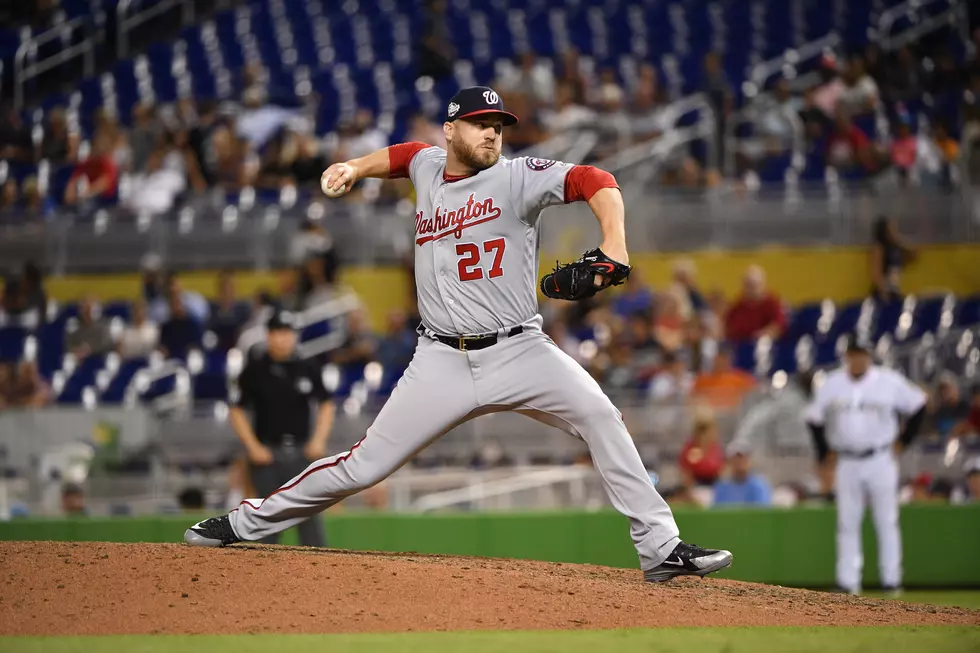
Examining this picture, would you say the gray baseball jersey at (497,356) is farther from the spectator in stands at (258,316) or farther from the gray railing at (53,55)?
the gray railing at (53,55)

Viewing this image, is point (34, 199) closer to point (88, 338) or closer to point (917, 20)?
point (88, 338)

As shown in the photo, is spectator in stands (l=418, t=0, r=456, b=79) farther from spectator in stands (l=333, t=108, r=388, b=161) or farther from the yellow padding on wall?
the yellow padding on wall

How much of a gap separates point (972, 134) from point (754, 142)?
248 centimetres

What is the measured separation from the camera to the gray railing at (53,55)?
20.5 meters

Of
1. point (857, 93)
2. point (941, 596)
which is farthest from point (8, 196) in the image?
point (941, 596)

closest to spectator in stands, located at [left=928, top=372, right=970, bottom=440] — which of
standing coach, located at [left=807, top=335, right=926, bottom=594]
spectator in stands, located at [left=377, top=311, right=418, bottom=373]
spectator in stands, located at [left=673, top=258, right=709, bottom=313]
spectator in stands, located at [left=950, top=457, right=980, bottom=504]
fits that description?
spectator in stands, located at [left=950, top=457, right=980, bottom=504]

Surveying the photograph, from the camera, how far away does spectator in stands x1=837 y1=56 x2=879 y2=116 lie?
17172 mm

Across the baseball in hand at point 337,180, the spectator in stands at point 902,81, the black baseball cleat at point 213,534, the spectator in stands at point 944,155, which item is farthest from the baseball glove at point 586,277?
the spectator in stands at point 902,81

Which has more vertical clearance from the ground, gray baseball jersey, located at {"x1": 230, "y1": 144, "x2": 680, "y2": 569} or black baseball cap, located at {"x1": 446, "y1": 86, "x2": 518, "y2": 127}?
black baseball cap, located at {"x1": 446, "y1": 86, "x2": 518, "y2": 127}

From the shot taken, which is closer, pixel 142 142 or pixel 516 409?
pixel 516 409

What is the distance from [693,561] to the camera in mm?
6367

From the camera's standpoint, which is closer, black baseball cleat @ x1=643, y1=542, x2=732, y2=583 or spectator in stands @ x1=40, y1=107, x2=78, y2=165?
black baseball cleat @ x1=643, y1=542, x2=732, y2=583

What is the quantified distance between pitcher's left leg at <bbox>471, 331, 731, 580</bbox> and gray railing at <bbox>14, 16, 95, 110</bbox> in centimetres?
1588

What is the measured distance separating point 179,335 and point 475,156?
30.9 ft
